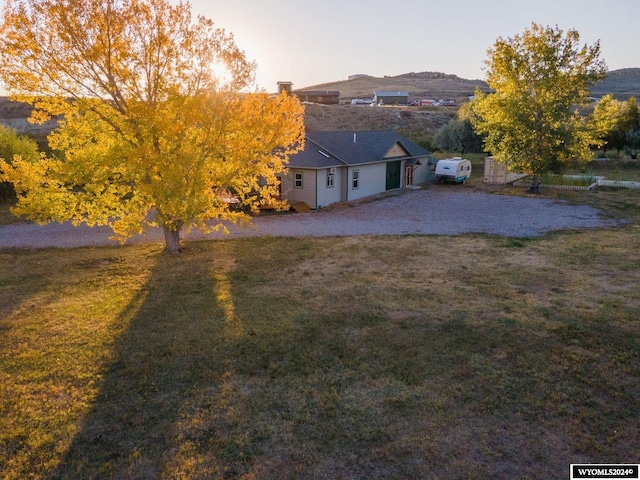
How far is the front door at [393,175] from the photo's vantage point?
34050 millimetres

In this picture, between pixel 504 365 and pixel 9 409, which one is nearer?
pixel 9 409

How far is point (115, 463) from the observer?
21.2ft

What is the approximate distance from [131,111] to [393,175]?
23499 mm

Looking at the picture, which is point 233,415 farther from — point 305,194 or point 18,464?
point 305,194

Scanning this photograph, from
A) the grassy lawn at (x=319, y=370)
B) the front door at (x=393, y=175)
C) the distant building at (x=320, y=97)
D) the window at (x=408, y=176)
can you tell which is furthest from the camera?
the distant building at (x=320, y=97)

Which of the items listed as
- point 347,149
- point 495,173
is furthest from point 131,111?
point 495,173

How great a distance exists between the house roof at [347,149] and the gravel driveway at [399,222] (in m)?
2.91

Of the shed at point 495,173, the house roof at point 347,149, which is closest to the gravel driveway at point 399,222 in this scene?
the house roof at point 347,149

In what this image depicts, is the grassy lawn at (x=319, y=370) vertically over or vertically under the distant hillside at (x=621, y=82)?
under

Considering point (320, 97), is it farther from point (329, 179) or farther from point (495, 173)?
point (329, 179)

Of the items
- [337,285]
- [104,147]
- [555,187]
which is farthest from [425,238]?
[555,187]

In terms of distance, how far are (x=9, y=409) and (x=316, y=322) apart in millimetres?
6236

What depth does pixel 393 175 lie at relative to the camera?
114 feet

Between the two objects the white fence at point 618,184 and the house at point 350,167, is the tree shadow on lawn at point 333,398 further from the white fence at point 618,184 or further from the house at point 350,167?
the white fence at point 618,184
